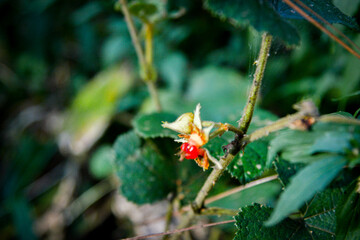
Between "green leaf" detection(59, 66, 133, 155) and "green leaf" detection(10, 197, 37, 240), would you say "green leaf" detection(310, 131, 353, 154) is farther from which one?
"green leaf" detection(10, 197, 37, 240)

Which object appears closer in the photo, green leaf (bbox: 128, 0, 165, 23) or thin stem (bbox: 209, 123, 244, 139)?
thin stem (bbox: 209, 123, 244, 139)

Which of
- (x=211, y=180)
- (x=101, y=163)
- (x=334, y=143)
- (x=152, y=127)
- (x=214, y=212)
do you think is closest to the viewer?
(x=334, y=143)

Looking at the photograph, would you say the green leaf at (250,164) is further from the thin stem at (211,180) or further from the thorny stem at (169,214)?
the thorny stem at (169,214)

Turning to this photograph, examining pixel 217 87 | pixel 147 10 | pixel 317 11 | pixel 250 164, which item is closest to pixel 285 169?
pixel 250 164

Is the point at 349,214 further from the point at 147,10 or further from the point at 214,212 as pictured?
the point at 147,10

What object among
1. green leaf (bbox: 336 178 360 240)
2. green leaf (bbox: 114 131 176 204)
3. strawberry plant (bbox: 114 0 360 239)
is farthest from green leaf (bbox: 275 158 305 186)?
green leaf (bbox: 114 131 176 204)

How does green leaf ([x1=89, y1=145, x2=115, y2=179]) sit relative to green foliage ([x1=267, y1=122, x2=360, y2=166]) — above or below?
below

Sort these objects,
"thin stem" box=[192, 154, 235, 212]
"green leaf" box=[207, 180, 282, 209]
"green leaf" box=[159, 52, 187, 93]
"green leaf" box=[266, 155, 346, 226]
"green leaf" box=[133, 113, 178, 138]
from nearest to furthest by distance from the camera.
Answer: "green leaf" box=[266, 155, 346, 226] → "thin stem" box=[192, 154, 235, 212] → "green leaf" box=[133, 113, 178, 138] → "green leaf" box=[207, 180, 282, 209] → "green leaf" box=[159, 52, 187, 93]
